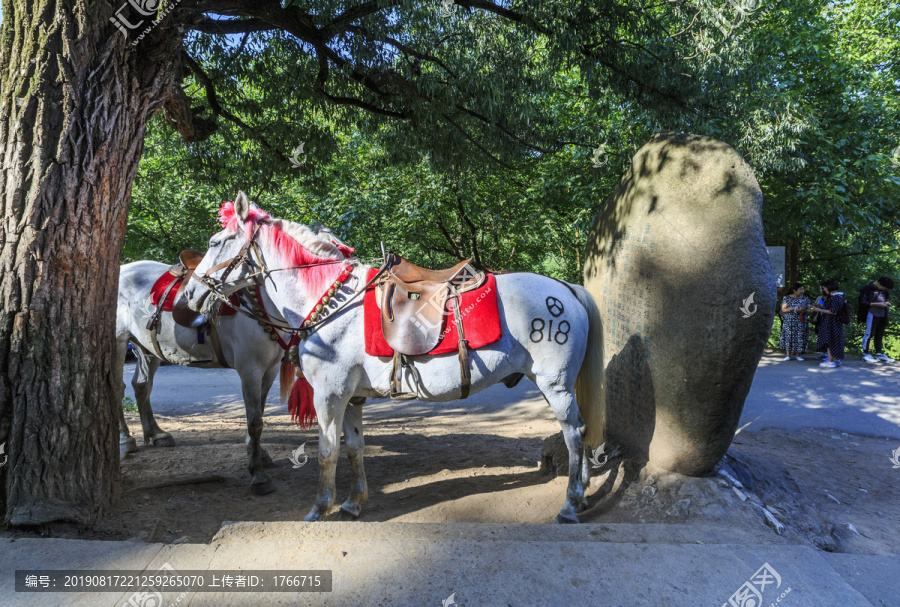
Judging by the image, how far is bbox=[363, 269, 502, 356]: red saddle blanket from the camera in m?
3.27

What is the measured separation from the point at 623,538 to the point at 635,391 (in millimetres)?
1536

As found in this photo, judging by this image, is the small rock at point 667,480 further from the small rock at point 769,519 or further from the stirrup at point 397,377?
the stirrup at point 397,377

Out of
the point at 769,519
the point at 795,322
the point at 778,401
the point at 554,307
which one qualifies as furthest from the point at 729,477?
the point at 795,322

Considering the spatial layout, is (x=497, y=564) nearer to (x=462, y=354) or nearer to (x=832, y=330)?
(x=462, y=354)

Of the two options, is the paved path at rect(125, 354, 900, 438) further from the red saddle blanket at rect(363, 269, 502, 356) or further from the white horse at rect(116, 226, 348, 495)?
the red saddle blanket at rect(363, 269, 502, 356)

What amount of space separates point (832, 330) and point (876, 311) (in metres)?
1.37

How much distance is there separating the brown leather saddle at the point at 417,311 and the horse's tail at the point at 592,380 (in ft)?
2.92

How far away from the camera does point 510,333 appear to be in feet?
11.1

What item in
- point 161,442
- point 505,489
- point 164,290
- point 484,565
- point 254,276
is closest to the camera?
point 484,565

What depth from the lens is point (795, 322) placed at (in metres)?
10.6

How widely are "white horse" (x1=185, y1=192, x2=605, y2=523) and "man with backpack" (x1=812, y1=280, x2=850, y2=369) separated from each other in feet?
28.7

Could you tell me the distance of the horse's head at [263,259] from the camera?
139 inches

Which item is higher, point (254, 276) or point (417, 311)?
point (254, 276)

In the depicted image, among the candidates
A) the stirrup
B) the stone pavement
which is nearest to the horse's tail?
the stone pavement
